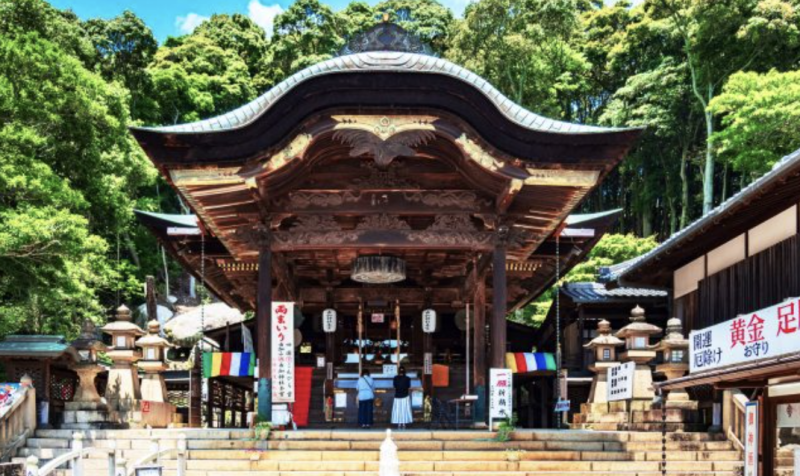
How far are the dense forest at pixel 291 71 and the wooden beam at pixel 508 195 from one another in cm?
818

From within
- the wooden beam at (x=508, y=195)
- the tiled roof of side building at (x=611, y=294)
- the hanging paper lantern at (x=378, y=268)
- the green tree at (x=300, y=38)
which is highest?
the green tree at (x=300, y=38)

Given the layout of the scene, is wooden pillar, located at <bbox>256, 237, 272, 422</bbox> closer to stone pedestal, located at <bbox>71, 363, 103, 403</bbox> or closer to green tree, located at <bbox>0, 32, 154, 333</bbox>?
stone pedestal, located at <bbox>71, 363, 103, 403</bbox>

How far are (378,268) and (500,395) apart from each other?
15.7ft

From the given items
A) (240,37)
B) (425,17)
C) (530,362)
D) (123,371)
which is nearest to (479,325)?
(530,362)

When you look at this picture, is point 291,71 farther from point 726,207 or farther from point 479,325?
point 726,207

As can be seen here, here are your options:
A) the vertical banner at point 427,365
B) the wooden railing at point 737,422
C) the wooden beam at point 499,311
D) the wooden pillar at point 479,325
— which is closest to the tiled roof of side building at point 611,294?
the vertical banner at point 427,365

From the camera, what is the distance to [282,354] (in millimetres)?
13836

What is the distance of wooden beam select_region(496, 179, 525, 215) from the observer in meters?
13.3

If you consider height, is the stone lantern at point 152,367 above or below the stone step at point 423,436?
above

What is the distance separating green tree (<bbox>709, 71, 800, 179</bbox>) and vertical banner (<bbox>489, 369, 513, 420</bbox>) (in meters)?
15.6

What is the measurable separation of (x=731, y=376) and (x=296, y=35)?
43681mm

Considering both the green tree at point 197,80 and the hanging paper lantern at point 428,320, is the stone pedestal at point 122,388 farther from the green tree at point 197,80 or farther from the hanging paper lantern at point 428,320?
the green tree at point 197,80

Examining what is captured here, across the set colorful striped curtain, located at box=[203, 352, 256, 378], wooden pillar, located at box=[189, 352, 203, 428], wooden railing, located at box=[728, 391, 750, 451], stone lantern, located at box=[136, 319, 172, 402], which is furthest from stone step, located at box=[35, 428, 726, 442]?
wooden pillar, located at box=[189, 352, 203, 428]

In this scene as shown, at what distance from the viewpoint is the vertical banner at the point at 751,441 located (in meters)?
9.45
